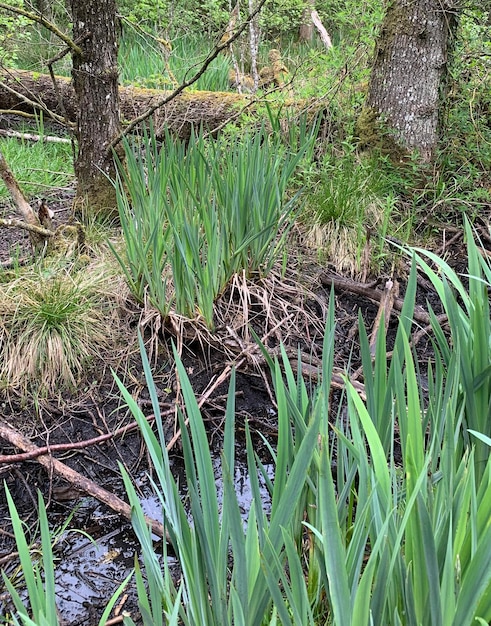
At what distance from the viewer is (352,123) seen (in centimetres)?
321

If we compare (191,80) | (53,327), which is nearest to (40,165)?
(191,80)

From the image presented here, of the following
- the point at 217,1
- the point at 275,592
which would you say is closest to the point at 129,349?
the point at 275,592

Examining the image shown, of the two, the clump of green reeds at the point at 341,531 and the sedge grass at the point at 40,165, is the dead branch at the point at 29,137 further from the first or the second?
the clump of green reeds at the point at 341,531

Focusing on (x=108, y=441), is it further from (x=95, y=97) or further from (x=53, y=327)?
(x=95, y=97)

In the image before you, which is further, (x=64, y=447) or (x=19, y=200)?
(x=19, y=200)

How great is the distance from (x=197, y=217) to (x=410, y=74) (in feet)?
5.87

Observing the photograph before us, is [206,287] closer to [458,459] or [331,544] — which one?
[458,459]

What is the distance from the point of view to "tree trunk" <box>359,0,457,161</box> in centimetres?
307

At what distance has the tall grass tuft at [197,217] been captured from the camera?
2.05 m

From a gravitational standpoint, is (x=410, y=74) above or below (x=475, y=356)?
above

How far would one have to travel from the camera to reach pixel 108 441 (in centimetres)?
189

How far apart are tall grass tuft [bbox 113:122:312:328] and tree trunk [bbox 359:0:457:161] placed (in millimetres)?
1262

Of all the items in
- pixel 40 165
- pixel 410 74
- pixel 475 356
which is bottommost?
pixel 475 356

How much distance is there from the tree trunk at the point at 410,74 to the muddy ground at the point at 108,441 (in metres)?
1.17
